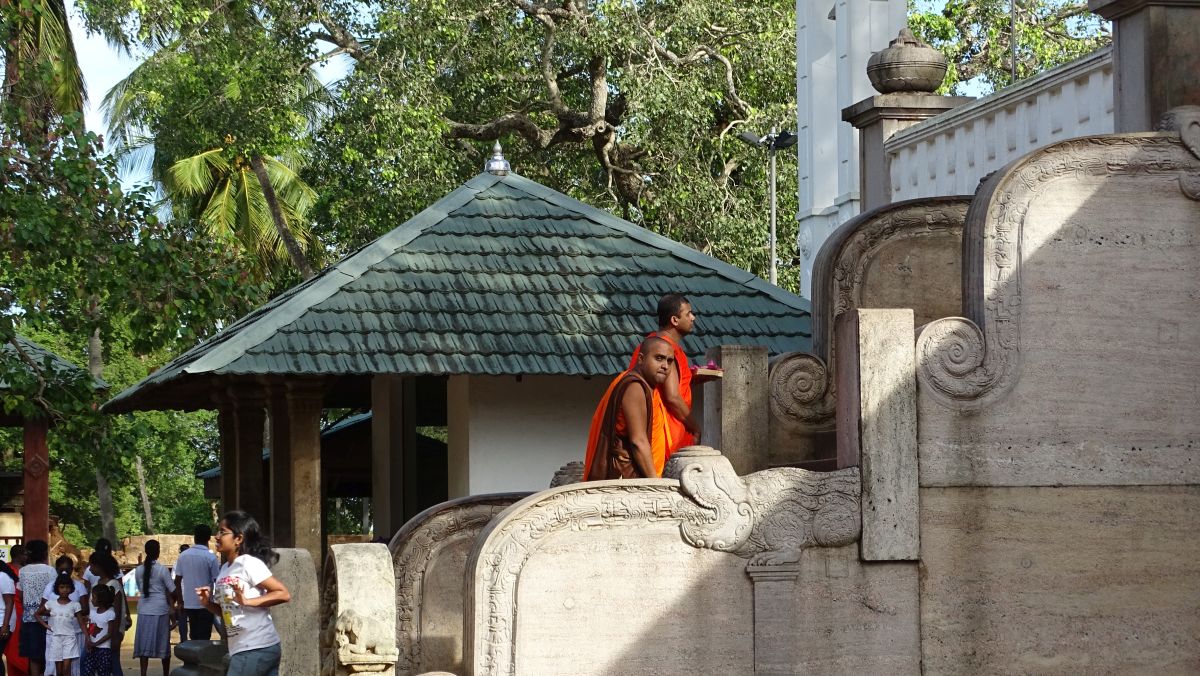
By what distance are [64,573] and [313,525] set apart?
118 inches

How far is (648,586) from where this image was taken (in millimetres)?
6730

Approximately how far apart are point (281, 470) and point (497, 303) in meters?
2.73

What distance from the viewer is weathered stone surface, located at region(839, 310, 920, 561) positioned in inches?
270

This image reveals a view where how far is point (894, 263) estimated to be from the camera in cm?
920

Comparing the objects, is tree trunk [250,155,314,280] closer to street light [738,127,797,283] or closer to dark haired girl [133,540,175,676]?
street light [738,127,797,283]

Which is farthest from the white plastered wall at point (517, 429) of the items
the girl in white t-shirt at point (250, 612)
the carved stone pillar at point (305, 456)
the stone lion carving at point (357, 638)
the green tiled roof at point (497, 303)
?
the stone lion carving at point (357, 638)

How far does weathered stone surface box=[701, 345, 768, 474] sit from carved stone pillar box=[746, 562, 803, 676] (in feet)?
6.45

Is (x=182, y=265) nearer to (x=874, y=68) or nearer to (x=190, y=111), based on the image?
(x=874, y=68)

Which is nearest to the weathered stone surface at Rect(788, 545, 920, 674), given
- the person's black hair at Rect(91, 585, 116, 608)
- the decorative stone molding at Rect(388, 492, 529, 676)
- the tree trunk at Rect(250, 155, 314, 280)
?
the decorative stone molding at Rect(388, 492, 529, 676)

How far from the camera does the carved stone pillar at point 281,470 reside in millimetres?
14438

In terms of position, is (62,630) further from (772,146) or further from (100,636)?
(772,146)

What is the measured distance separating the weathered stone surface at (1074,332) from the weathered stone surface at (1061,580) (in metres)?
0.11

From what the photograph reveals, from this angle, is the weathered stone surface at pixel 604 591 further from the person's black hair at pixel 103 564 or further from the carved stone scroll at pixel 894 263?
the person's black hair at pixel 103 564

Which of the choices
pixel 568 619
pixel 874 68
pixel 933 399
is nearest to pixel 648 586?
pixel 568 619
